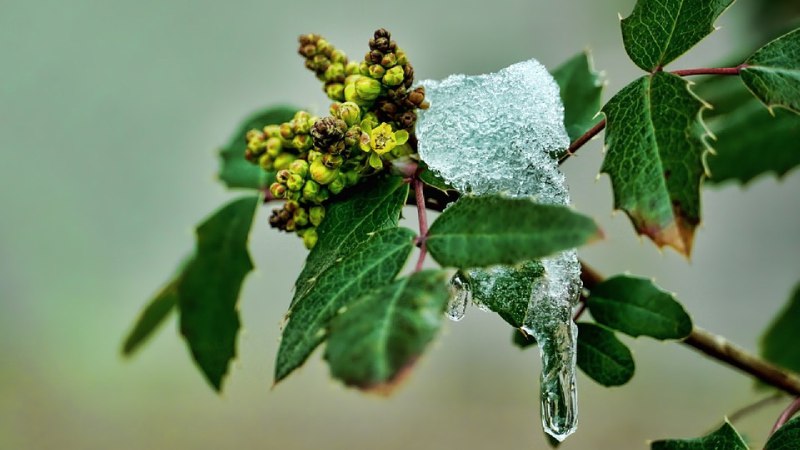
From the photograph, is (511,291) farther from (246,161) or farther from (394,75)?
(246,161)

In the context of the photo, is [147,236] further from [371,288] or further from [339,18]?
[371,288]

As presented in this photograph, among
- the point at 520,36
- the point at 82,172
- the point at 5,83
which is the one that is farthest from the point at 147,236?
the point at 520,36

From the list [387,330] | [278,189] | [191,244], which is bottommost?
[387,330]

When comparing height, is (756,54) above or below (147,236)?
below

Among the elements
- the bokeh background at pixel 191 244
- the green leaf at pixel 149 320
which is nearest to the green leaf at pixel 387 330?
the green leaf at pixel 149 320

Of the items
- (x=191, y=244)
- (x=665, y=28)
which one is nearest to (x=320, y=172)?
(x=665, y=28)

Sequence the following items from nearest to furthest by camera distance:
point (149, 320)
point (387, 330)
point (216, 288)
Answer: point (387, 330), point (216, 288), point (149, 320)

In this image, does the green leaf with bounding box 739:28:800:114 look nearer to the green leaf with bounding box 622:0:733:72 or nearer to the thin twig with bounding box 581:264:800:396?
the green leaf with bounding box 622:0:733:72
